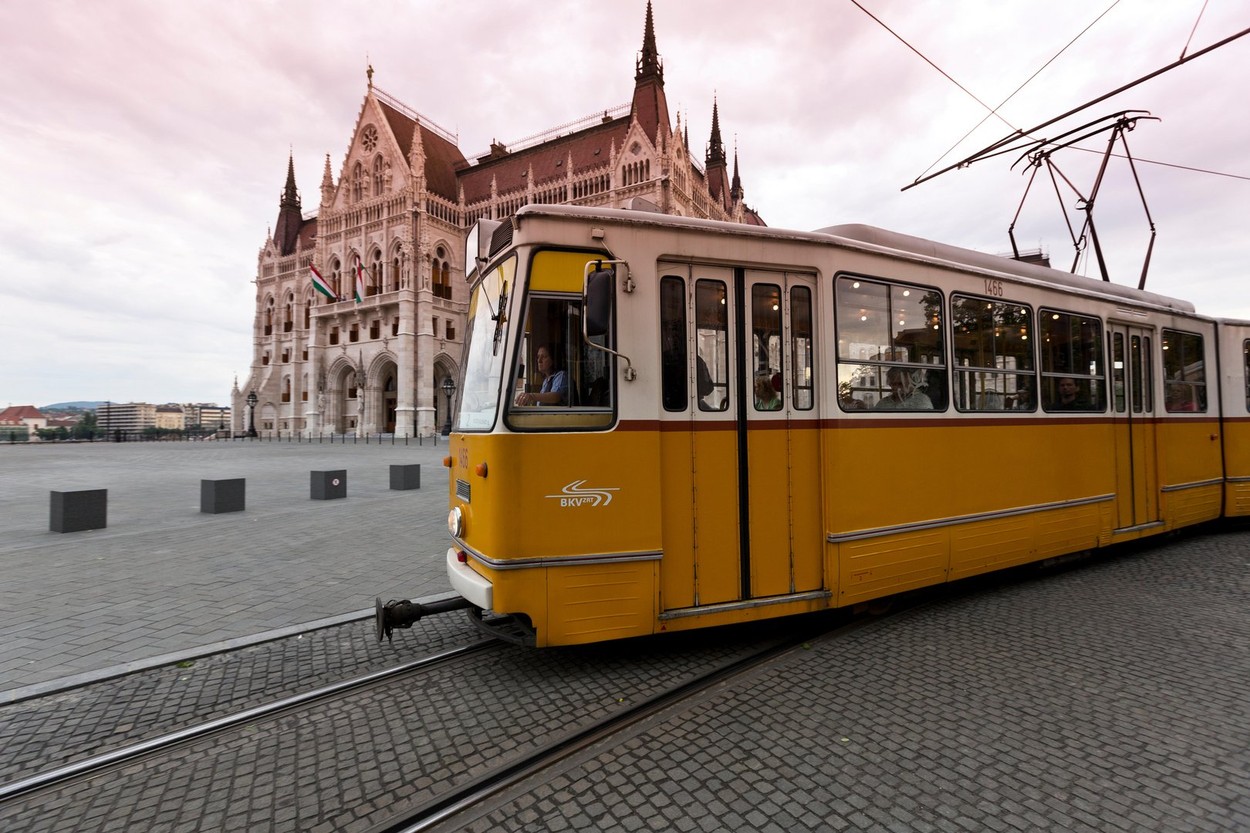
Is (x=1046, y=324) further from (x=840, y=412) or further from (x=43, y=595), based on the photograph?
(x=43, y=595)

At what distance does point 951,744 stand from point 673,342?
2.86 metres

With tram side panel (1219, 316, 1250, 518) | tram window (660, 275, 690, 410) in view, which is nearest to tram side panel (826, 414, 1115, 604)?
tram window (660, 275, 690, 410)

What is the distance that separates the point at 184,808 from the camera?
8.18 feet

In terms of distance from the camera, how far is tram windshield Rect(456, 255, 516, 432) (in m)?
3.78

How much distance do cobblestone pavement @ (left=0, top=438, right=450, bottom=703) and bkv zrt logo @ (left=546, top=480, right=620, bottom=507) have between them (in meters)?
3.00

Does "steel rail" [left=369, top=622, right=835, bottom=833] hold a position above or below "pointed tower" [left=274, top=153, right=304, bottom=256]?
below

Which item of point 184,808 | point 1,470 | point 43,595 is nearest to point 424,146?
point 1,470

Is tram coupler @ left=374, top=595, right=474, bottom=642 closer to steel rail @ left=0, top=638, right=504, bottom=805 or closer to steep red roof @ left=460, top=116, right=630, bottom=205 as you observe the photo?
steel rail @ left=0, top=638, right=504, bottom=805

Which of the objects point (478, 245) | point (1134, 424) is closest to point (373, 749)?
point (478, 245)

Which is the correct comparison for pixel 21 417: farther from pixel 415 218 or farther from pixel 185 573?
pixel 185 573

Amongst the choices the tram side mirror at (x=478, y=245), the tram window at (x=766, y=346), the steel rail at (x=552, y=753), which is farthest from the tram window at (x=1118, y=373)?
the tram side mirror at (x=478, y=245)

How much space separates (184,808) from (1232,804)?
4.73 metres

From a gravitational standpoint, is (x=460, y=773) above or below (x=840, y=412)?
below

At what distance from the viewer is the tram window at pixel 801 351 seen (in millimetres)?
4246
